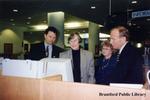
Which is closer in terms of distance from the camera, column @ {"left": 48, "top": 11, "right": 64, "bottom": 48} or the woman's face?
the woman's face

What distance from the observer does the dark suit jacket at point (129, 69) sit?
2.16m

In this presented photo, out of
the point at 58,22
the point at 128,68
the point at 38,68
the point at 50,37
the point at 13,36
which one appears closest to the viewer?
the point at 38,68

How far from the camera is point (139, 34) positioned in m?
10.9

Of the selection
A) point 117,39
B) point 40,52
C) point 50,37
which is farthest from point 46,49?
point 117,39

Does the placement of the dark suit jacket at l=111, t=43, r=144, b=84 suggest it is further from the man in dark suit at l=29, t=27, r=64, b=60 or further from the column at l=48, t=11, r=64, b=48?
the column at l=48, t=11, r=64, b=48

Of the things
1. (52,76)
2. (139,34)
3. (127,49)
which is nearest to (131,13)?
(139,34)

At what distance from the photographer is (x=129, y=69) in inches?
85.6

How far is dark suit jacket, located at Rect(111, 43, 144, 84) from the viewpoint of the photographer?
2.16 metres

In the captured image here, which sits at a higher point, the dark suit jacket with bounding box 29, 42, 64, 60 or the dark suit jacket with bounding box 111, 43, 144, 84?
the dark suit jacket with bounding box 29, 42, 64, 60

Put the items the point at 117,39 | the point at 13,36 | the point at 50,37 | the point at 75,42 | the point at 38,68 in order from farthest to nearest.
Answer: the point at 13,36 < the point at 50,37 < the point at 75,42 < the point at 117,39 < the point at 38,68

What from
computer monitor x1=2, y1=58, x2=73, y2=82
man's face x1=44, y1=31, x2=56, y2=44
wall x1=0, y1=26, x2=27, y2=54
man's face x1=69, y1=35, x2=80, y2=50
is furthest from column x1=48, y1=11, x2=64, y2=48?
wall x1=0, y1=26, x2=27, y2=54

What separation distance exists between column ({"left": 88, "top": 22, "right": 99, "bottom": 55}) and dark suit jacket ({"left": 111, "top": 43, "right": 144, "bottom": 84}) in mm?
11536

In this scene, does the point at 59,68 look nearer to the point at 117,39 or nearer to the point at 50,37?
the point at 117,39

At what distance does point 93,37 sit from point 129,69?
1204 centimetres
